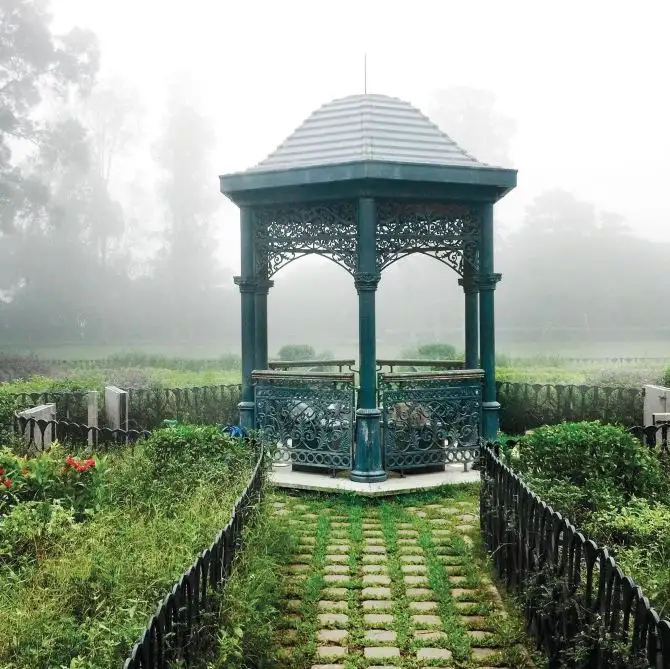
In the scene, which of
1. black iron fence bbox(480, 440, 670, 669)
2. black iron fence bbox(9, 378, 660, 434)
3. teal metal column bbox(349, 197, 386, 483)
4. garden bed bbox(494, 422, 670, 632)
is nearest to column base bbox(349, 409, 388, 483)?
teal metal column bbox(349, 197, 386, 483)

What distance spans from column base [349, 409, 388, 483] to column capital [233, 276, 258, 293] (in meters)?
2.40

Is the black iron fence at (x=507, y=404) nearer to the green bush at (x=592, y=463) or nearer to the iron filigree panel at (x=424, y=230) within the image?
the iron filigree panel at (x=424, y=230)

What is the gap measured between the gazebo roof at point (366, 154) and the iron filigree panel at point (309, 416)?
101 inches

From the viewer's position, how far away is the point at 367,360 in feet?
29.0

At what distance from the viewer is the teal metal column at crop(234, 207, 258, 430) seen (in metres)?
9.48

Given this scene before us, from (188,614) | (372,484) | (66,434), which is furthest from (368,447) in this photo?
(188,614)

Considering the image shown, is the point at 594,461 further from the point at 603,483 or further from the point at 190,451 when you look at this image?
the point at 190,451

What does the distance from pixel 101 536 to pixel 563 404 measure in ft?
32.0

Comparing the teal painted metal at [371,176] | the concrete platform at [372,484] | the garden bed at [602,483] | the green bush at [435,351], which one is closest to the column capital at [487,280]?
the teal painted metal at [371,176]

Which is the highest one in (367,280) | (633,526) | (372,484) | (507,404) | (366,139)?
(366,139)

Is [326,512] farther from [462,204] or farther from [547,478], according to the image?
[462,204]

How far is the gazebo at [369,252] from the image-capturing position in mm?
8680

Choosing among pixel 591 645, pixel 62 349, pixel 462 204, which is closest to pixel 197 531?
pixel 591 645

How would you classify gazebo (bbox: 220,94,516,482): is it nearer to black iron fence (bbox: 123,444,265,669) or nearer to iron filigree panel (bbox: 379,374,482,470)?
iron filigree panel (bbox: 379,374,482,470)
